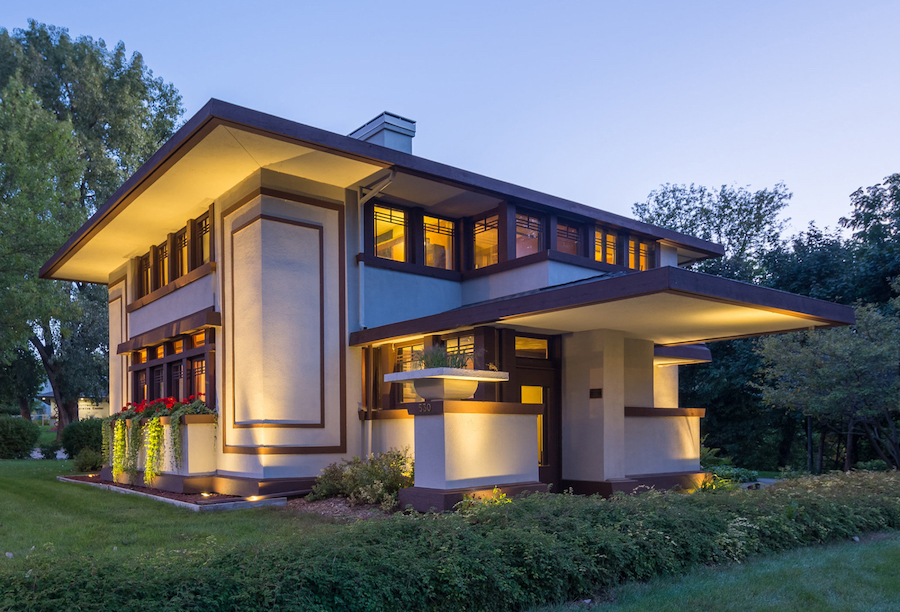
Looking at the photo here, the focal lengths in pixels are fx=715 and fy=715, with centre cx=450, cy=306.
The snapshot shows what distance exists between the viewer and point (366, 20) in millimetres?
16922

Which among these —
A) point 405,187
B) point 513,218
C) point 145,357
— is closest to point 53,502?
point 145,357

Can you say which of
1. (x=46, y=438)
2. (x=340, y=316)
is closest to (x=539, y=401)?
(x=340, y=316)

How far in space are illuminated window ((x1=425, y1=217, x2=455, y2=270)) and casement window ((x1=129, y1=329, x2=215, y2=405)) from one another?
4487 millimetres

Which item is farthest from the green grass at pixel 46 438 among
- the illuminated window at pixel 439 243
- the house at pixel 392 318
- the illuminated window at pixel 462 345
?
the illuminated window at pixel 462 345

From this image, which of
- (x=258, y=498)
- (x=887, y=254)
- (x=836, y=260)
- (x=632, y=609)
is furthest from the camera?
(x=836, y=260)

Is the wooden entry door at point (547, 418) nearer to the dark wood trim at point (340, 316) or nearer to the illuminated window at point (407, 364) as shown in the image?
the illuminated window at point (407, 364)

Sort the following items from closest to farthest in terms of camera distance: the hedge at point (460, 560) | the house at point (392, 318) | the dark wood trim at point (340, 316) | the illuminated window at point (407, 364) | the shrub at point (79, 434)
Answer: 1. the hedge at point (460, 560)
2. the house at point (392, 318)
3. the dark wood trim at point (340, 316)
4. the illuminated window at point (407, 364)
5. the shrub at point (79, 434)

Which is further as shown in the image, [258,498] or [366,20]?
[366,20]

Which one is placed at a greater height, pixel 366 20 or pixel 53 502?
pixel 366 20

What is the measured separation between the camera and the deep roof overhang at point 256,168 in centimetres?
1052

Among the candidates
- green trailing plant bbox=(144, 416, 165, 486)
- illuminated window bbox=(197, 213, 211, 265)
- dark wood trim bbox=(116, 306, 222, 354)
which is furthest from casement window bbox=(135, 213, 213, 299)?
green trailing plant bbox=(144, 416, 165, 486)

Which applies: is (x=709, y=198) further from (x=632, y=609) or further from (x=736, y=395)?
(x=632, y=609)

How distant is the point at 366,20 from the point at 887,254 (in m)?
15.4

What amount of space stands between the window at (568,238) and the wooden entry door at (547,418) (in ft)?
10.5
